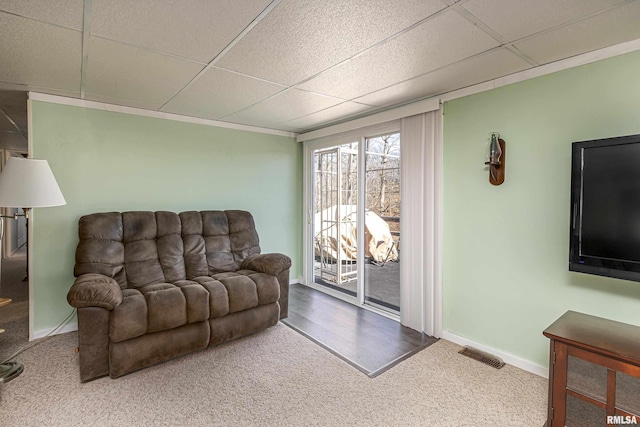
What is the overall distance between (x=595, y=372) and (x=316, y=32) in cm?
226

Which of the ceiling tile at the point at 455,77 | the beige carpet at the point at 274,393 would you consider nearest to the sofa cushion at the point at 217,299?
the beige carpet at the point at 274,393

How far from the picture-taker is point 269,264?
309 centimetres

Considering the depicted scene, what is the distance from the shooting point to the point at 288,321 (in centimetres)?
328

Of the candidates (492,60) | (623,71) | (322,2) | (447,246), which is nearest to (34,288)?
(322,2)

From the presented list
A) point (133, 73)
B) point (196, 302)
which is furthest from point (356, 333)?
point (133, 73)

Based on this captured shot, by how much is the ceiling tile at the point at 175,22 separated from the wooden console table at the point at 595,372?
2.28 meters

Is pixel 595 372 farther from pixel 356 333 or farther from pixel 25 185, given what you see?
pixel 25 185

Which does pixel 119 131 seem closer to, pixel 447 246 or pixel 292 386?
pixel 292 386

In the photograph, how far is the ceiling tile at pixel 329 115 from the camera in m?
3.25

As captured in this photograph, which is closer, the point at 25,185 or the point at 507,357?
the point at 25,185

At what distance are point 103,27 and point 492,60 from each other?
2377 millimetres

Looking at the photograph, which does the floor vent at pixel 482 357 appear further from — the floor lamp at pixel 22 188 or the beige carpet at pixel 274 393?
the floor lamp at pixel 22 188

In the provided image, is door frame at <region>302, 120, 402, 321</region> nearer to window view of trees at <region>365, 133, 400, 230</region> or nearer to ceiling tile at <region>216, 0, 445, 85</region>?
window view of trees at <region>365, 133, 400, 230</region>

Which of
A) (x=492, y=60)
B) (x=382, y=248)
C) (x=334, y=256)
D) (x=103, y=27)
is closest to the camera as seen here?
(x=103, y=27)
